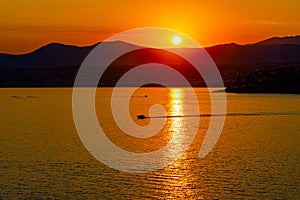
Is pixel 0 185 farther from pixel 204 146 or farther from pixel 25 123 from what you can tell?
pixel 25 123

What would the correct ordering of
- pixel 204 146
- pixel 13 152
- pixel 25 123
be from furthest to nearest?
pixel 25 123, pixel 204 146, pixel 13 152

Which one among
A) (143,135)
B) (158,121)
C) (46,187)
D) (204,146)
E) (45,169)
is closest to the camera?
(46,187)

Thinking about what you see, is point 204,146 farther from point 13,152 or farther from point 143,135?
point 13,152

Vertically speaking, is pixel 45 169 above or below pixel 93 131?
below

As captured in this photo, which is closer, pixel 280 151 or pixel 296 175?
pixel 296 175

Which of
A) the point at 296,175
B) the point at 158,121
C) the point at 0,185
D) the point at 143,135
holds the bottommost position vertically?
the point at 0,185

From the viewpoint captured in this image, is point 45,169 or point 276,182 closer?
point 276,182

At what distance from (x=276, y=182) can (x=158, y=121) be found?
54.4 metres

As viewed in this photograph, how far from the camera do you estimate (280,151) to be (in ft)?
159

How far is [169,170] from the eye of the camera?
39.6 metres

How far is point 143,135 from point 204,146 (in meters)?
13.7

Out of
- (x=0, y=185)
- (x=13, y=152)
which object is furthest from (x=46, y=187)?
(x=13, y=152)

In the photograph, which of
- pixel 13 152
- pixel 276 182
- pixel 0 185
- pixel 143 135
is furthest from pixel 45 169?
pixel 143 135

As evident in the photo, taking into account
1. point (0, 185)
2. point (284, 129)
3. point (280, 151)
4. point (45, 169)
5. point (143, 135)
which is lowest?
point (0, 185)
